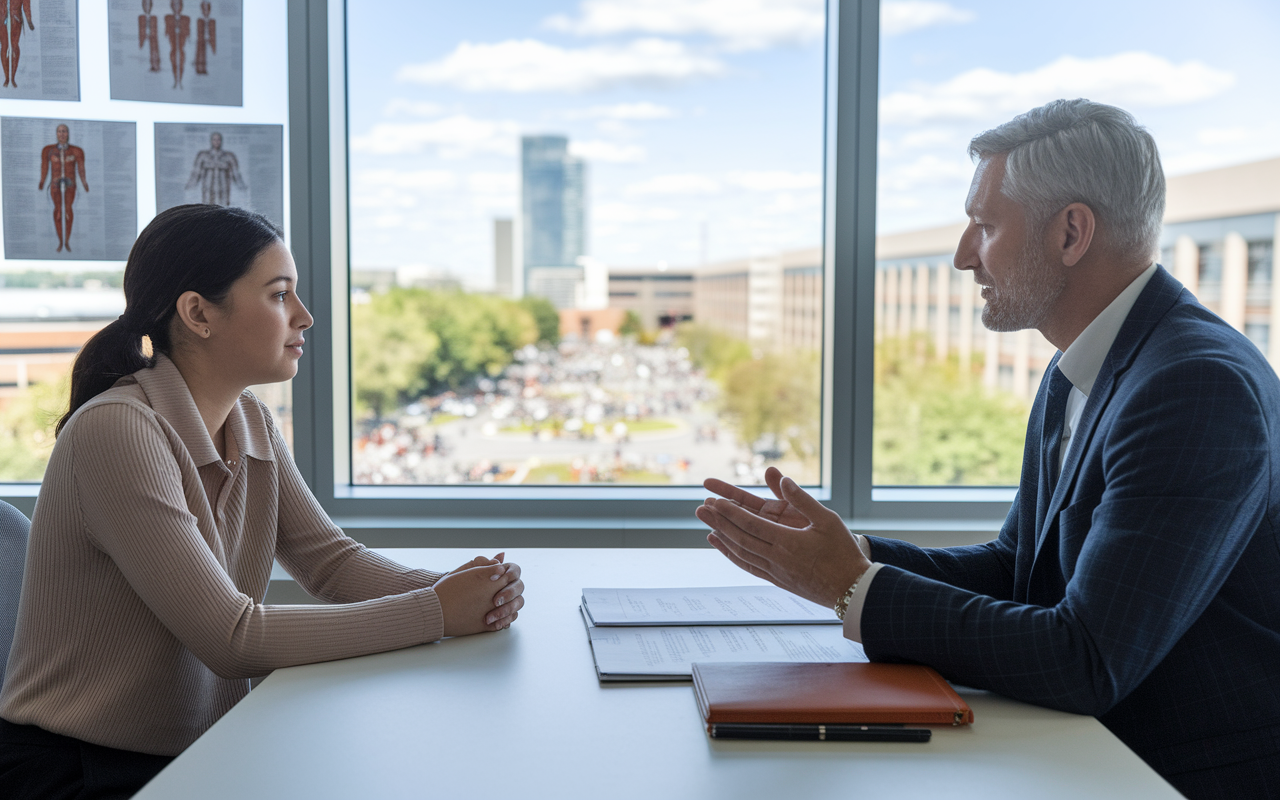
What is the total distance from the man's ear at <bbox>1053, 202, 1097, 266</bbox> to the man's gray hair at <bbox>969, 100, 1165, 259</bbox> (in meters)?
A: 0.01

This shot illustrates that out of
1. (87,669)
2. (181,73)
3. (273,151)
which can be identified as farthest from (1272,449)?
(181,73)

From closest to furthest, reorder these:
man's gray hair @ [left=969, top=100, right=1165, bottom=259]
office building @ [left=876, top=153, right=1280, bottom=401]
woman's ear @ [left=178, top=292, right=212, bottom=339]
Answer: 1. man's gray hair @ [left=969, top=100, right=1165, bottom=259]
2. woman's ear @ [left=178, top=292, right=212, bottom=339]
3. office building @ [left=876, top=153, right=1280, bottom=401]

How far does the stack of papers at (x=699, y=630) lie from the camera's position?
121 cm

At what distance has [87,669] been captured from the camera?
130 cm

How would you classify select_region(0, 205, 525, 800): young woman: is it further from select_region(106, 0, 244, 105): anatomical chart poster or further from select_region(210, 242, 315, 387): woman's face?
select_region(106, 0, 244, 105): anatomical chart poster

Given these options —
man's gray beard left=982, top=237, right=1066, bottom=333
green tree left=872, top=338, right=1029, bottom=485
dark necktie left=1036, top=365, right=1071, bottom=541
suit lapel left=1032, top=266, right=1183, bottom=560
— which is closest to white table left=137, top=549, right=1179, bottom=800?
suit lapel left=1032, top=266, right=1183, bottom=560

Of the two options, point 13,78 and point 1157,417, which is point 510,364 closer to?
point 13,78

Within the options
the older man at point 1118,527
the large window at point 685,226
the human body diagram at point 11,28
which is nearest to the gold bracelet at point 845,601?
the older man at point 1118,527

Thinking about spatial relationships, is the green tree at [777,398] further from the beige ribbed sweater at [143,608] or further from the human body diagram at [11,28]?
the human body diagram at [11,28]

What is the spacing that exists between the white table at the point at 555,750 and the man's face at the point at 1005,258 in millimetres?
680

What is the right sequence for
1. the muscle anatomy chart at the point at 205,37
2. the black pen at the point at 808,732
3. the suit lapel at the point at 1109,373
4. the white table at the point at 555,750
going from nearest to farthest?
the white table at the point at 555,750, the black pen at the point at 808,732, the suit lapel at the point at 1109,373, the muscle anatomy chart at the point at 205,37

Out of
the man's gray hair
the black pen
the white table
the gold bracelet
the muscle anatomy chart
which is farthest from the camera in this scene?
the muscle anatomy chart

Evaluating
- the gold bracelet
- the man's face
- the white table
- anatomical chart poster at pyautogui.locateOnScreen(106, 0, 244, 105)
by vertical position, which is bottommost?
the white table

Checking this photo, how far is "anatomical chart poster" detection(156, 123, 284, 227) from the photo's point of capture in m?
2.46
